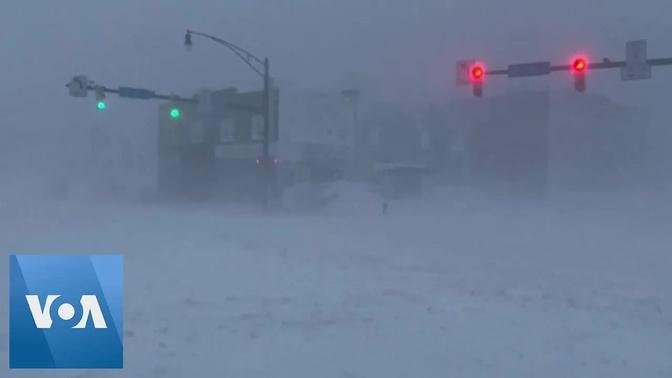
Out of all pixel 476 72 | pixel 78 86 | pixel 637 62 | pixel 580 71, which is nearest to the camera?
pixel 637 62

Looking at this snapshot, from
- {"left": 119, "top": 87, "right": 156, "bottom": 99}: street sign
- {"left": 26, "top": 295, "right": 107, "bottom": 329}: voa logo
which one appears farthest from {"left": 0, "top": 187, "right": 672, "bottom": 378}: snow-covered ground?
{"left": 119, "top": 87, "right": 156, "bottom": 99}: street sign

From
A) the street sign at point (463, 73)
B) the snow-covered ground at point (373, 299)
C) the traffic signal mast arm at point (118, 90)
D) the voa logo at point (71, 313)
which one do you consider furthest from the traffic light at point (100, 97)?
the voa logo at point (71, 313)

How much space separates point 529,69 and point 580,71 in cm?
143

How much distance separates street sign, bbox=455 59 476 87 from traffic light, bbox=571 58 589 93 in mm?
2864

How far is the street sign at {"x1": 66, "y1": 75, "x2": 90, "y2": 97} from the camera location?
32.3 m

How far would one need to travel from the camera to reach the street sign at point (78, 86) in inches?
1272

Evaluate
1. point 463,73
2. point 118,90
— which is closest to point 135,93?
point 118,90

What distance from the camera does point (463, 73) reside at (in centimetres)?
2378

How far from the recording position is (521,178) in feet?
202

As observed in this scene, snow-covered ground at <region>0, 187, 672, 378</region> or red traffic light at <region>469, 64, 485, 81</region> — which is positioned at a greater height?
red traffic light at <region>469, 64, 485, 81</region>

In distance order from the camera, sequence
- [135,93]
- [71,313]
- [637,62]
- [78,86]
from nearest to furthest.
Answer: [71,313]
[637,62]
[78,86]
[135,93]

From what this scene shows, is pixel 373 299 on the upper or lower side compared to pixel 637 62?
lower

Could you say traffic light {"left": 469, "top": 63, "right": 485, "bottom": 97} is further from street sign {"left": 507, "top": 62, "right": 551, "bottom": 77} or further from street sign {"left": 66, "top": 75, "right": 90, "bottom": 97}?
street sign {"left": 66, "top": 75, "right": 90, "bottom": 97}

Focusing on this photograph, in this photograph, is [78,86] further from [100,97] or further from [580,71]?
[580,71]
